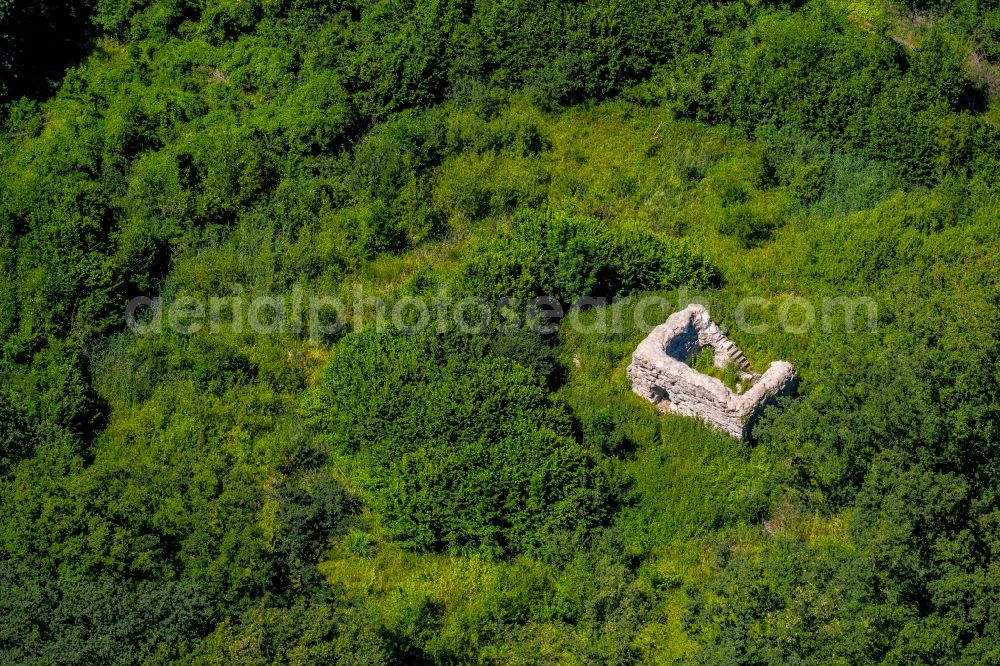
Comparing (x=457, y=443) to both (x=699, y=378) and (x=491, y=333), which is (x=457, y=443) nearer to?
(x=491, y=333)

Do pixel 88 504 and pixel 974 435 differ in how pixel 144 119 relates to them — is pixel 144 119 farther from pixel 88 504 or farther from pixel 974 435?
pixel 974 435

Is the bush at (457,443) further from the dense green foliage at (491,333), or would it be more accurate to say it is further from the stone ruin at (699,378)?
the stone ruin at (699,378)

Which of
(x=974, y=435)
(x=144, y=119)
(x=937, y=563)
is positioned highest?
(x=144, y=119)

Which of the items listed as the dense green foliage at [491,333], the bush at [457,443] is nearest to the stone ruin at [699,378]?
the dense green foliage at [491,333]

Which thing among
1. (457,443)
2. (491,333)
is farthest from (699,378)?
(457,443)

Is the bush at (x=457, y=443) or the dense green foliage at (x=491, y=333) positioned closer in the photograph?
the dense green foliage at (x=491, y=333)

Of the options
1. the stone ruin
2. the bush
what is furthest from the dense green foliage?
the stone ruin

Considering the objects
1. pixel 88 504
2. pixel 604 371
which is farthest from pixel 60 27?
pixel 604 371
